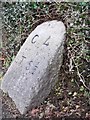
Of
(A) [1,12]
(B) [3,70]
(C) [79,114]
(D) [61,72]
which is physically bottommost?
(C) [79,114]

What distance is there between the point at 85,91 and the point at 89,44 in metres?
0.30

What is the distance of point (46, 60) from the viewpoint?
2.15m

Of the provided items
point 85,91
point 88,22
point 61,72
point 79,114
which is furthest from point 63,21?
point 79,114

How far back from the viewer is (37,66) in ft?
7.10

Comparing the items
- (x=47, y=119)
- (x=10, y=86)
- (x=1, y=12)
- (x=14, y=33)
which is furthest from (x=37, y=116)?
(x=1, y=12)

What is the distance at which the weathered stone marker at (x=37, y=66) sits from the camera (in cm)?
215

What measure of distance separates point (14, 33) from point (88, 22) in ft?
1.57

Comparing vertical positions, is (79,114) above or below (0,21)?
below

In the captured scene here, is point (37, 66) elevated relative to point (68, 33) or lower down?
lower down

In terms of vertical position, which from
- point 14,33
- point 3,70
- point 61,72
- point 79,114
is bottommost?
point 79,114

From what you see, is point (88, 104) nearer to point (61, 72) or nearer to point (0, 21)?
point (61, 72)

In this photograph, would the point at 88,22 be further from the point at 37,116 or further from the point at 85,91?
the point at 37,116

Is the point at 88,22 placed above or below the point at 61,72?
above

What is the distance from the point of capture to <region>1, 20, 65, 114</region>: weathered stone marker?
7.06 feet
